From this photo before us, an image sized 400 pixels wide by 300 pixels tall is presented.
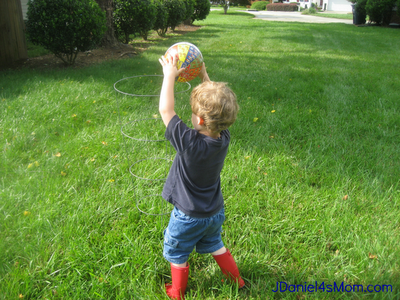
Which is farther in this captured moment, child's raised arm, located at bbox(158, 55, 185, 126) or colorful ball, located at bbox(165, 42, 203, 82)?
colorful ball, located at bbox(165, 42, 203, 82)

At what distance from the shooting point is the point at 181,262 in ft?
5.49

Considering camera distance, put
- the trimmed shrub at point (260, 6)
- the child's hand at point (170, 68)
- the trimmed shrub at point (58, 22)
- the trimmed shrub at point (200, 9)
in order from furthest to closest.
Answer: the trimmed shrub at point (260, 6) → the trimmed shrub at point (200, 9) → the trimmed shrub at point (58, 22) → the child's hand at point (170, 68)

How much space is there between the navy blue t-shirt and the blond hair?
0.27 ft

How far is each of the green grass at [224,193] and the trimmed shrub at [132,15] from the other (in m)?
4.45

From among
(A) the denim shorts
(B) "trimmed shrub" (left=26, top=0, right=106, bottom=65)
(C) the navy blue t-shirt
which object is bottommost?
(A) the denim shorts

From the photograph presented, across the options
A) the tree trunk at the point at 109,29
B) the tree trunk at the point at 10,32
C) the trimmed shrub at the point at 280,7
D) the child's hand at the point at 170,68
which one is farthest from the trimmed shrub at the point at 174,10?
the trimmed shrub at the point at 280,7

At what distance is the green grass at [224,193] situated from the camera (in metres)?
1.79

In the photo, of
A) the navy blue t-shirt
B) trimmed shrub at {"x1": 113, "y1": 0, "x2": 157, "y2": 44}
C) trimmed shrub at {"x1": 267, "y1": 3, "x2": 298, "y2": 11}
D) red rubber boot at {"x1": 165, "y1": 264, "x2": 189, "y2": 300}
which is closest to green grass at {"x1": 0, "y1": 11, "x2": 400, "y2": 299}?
red rubber boot at {"x1": 165, "y1": 264, "x2": 189, "y2": 300}

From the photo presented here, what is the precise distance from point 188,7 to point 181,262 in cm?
1421

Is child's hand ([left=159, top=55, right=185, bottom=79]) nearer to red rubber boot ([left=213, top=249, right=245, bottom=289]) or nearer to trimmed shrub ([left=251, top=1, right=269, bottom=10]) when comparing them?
red rubber boot ([left=213, top=249, right=245, bottom=289])

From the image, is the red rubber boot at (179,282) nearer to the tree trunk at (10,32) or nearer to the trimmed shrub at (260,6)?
the tree trunk at (10,32)

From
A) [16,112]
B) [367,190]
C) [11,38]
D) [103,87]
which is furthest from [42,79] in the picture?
[367,190]

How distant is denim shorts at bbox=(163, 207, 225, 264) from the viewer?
5.30 feet

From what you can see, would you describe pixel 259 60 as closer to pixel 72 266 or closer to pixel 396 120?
pixel 396 120
